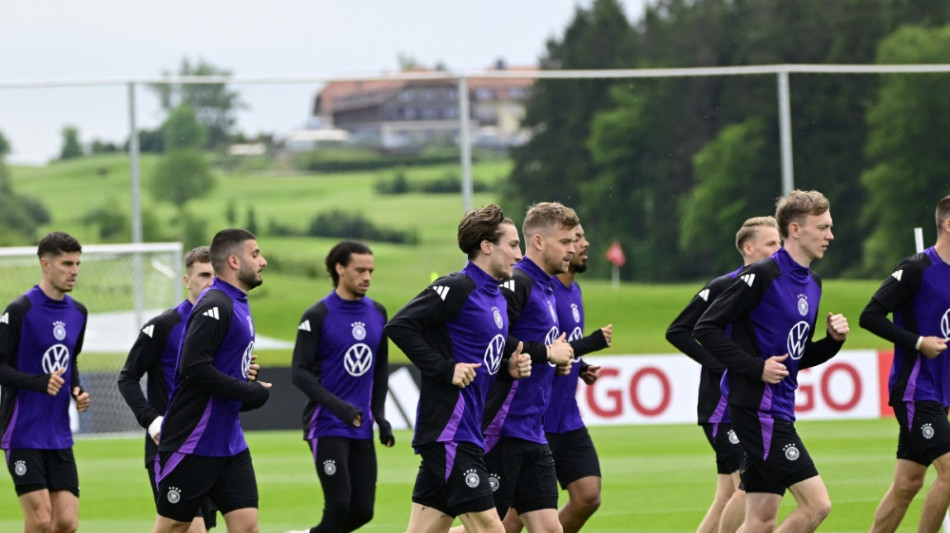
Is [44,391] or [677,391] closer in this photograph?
[44,391]

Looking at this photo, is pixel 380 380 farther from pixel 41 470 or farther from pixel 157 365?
pixel 41 470

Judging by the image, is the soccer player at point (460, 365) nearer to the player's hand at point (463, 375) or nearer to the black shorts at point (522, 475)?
the player's hand at point (463, 375)

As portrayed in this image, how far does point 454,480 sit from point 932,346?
331cm

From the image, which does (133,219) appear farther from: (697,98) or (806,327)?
(806,327)

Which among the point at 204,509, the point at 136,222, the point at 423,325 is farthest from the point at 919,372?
the point at 136,222

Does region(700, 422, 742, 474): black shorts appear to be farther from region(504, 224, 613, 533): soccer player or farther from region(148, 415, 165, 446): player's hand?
region(148, 415, 165, 446): player's hand

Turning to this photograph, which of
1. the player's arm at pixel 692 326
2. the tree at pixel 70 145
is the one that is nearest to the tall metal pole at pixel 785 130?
the player's arm at pixel 692 326

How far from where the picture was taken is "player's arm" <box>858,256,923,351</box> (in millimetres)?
9031

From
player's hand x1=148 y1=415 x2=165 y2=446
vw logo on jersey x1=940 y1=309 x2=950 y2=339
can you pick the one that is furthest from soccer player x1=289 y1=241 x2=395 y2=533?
vw logo on jersey x1=940 y1=309 x2=950 y2=339

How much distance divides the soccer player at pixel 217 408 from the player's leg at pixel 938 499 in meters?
4.18

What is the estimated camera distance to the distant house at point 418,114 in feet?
111

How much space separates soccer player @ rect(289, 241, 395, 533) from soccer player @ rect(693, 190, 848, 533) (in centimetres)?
270

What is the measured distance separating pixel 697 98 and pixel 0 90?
11068 mm

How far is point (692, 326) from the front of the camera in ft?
31.1
